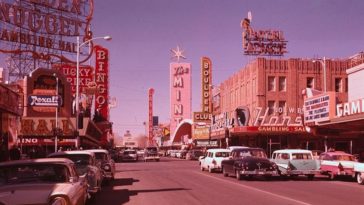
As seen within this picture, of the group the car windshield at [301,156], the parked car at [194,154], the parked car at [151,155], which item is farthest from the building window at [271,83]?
the car windshield at [301,156]

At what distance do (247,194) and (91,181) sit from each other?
5556mm

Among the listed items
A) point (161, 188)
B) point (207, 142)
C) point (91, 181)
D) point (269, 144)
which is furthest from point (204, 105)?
point (91, 181)

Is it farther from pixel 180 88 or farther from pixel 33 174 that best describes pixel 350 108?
pixel 180 88

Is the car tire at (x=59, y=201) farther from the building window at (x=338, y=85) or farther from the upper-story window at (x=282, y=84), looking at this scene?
the building window at (x=338, y=85)

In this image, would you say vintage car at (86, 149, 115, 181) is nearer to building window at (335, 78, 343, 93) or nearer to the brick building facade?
the brick building facade

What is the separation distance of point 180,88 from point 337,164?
293ft

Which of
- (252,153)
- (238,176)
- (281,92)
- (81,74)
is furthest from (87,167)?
(281,92)

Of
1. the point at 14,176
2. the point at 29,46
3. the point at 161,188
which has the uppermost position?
the point at 29,46

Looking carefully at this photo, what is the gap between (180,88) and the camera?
115375mm

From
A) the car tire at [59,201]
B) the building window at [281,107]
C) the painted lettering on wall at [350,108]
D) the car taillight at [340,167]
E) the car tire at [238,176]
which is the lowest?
the car tire at [238,176]

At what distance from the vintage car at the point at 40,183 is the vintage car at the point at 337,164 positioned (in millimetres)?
17572

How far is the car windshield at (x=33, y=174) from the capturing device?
Result: 35.3 feet

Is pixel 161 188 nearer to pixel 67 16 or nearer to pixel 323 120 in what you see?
pixel 323 120

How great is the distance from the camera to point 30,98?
33.5m
